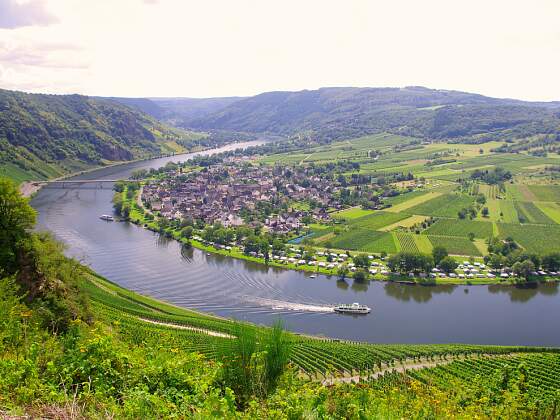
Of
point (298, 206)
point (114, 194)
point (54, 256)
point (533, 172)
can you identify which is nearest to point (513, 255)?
point (298, 206)

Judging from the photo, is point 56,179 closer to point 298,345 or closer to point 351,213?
point 351,213

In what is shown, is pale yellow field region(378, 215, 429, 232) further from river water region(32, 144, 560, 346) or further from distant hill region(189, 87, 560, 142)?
distant hill region(189, 87, 560, 142)

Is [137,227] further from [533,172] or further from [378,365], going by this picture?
[533,172]

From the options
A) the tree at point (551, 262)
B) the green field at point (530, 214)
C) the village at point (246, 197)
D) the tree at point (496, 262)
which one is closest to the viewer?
the tree at point (551, 262)

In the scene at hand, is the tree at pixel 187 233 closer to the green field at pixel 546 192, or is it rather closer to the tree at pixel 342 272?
the tree at pixel 342 272

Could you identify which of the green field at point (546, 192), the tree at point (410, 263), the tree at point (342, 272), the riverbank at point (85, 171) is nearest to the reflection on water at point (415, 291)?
the tree at point (410, 263)

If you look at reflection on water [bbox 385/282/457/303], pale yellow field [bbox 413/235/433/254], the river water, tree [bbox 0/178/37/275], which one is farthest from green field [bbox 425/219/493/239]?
tree [bbox 0/178/37/275]
